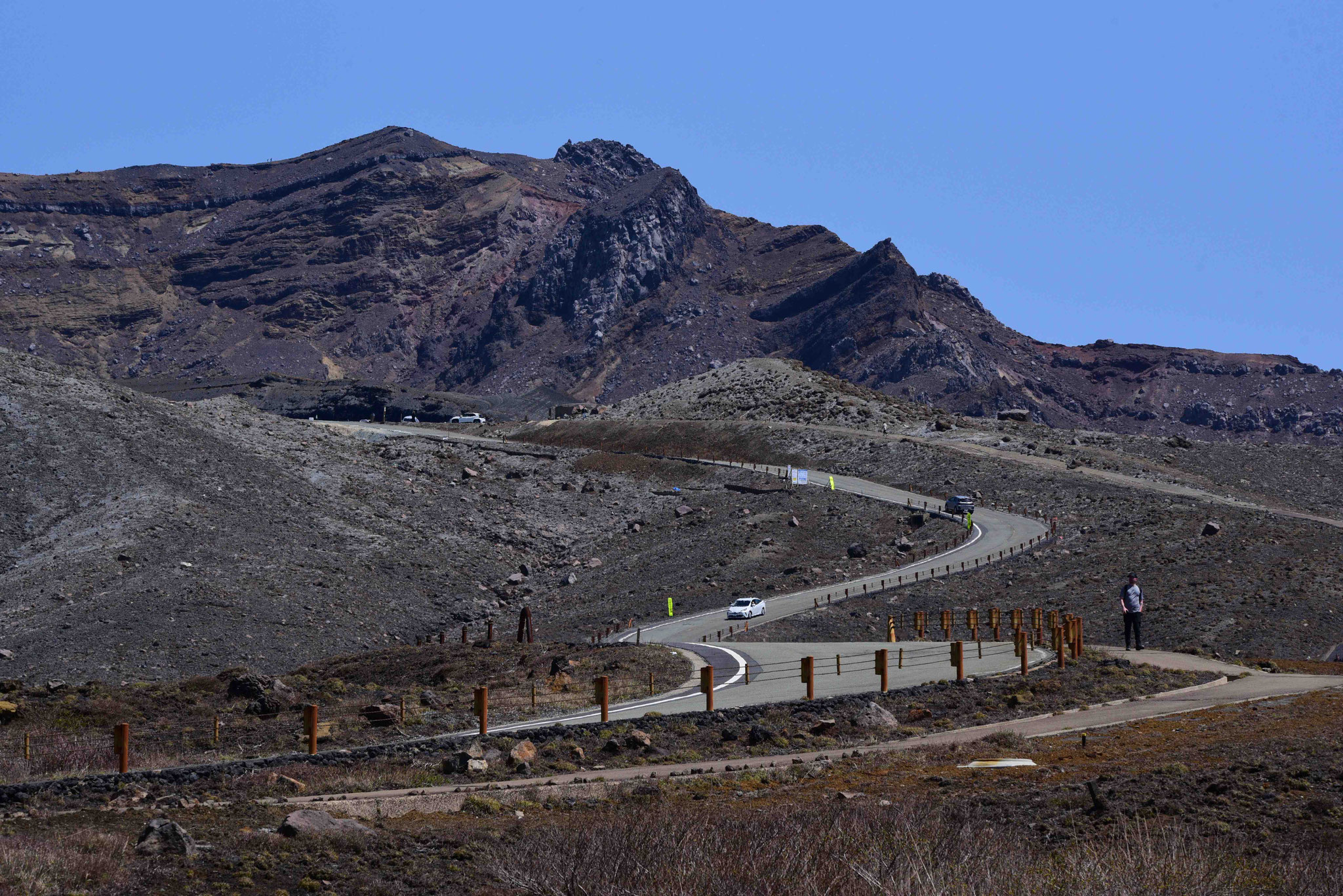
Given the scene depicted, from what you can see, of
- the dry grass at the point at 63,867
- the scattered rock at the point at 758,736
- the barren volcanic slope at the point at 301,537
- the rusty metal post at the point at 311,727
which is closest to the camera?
the dry grass at the point at 63,867

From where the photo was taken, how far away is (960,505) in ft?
239

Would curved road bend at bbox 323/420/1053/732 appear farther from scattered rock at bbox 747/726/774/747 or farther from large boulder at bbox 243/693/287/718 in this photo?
large boulder at bbox 243/693/287/718

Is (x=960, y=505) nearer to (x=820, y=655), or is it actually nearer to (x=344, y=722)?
(x=820, y=655)

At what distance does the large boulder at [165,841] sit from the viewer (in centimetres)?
1213

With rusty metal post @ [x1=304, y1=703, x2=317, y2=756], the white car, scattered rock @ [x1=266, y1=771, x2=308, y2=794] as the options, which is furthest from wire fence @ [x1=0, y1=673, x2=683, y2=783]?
the white car

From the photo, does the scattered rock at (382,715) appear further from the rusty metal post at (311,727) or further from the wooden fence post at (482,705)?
the rusty metal post at (311,727)

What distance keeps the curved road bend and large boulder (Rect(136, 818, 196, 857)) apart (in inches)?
428

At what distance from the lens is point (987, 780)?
16125 millimetres

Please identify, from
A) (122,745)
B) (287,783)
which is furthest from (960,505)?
(287,783)

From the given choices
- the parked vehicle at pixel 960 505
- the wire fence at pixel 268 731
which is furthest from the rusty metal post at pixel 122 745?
the parked vehicle at pixel 960 505

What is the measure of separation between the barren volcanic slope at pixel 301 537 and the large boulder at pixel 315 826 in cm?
3194

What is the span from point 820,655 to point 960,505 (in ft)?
124

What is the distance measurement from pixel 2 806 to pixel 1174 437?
10665cm

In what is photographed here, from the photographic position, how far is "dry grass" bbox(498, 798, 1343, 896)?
9.88 m
